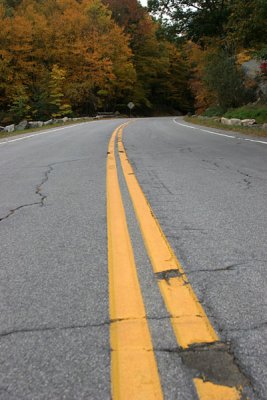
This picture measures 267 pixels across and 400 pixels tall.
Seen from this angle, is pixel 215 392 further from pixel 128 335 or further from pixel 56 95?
pixel 56 95

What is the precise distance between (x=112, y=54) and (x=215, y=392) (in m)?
51.6

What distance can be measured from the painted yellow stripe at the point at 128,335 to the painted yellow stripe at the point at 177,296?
15cm

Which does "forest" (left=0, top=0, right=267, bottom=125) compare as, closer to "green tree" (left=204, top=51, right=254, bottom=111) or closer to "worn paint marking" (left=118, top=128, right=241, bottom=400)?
"green tree" (left=204, top=51, right=254, bottom=111)

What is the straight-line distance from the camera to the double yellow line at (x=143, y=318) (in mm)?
1674

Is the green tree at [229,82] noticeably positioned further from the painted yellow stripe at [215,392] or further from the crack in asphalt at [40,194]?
the painted yellow stripe at [215,392]

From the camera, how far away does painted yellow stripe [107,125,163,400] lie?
5.53ft

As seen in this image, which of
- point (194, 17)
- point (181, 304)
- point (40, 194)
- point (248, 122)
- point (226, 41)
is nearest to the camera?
point (181, 304)

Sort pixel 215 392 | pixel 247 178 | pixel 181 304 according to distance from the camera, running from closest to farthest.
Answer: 1. pixel 215 392
2. pixel 181 304
3. pixel 247 178

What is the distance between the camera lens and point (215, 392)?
1625 mm

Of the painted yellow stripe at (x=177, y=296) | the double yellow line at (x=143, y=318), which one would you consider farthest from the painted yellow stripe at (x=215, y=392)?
the painted yellow stripe at (x=177, y=296)

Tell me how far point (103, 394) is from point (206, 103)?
3950cm

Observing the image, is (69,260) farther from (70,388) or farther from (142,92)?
(142,92)

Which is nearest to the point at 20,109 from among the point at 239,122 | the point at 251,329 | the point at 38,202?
the point at 239,122

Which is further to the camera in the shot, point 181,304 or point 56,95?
point 56,95
